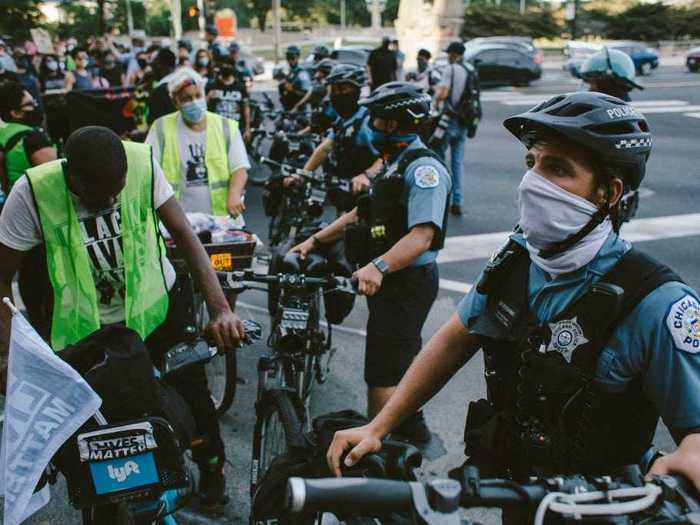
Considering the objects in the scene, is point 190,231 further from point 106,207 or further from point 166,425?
point 166,425

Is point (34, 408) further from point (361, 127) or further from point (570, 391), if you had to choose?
point (361, 127)

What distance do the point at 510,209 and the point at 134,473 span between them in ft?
27.0

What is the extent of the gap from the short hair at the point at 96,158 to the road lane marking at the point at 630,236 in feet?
16.9

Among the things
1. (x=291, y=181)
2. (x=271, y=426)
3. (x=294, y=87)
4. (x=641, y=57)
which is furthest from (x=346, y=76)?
(x=641, y=57)

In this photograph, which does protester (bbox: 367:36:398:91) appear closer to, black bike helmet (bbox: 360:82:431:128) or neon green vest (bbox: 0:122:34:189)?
neon green vest (bbox: 0:122:34:189)

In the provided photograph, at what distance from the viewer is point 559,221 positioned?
1964mm

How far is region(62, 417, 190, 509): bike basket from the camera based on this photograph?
2328mm

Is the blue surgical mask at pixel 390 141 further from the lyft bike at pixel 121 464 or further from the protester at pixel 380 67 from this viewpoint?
the protester at pixel 380 67

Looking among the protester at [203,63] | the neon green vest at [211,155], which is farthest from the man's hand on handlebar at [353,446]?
the protester at [203,63]

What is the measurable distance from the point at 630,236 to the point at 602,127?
7071mm

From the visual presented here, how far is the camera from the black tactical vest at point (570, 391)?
1.83 metres

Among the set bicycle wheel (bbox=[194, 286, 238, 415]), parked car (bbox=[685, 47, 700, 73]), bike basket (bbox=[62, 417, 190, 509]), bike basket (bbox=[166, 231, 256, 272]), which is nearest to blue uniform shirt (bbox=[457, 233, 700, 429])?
bike basket (bbox=[62, 417, 190, 509])

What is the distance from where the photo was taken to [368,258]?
4.07 meters

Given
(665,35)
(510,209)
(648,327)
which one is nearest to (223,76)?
(510,209)
